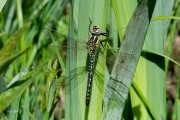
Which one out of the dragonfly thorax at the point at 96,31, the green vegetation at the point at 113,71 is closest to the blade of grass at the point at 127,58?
the green vegetation at the point at 113,71

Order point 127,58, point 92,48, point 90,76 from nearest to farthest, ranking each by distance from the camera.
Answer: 1. point 127,58
2. point 90,76
3. point 92,48

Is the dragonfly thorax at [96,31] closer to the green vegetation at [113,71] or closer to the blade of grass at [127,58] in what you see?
the green vegetation at [113,71]

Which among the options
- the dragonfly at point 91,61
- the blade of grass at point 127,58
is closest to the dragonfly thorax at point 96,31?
the dragonfly at point 91,61

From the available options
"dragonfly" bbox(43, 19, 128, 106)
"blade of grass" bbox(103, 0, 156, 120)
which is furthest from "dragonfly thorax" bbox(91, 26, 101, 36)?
"blade of grass" bbox(103, 0, 156, 120)

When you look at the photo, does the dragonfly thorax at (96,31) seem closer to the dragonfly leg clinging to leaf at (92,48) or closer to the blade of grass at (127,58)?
the dragonfly leg clinging to leaf at (92,48)

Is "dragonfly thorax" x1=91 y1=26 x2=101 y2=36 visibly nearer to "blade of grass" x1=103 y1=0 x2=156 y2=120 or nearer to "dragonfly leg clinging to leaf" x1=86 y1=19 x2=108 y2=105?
"dragonfly leg clinging to leaf" x1=86 y1=19 x2=108 y2=105

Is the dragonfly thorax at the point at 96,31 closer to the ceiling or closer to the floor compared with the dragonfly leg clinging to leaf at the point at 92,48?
closer to the ceiling

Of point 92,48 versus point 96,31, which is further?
point 92,48

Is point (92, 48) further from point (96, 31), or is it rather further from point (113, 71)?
point (113, 71)

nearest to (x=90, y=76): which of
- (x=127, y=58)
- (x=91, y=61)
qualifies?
(x=91, y=61)

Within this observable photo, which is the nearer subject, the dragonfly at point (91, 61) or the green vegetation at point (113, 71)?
the green vegetation at point (113, 71)

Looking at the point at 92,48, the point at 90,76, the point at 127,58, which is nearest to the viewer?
the point at 127,58

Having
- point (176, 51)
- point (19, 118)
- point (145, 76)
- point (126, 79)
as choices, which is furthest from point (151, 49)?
point (176, 51)
